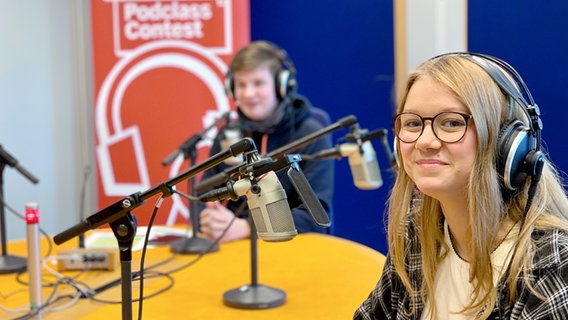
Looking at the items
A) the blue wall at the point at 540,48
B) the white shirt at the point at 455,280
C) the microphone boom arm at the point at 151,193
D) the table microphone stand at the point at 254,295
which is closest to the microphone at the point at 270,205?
the microphone boom arm at the point at 151,193

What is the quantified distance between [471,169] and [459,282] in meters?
0.24

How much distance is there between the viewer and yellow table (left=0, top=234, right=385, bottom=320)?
159 centimetres

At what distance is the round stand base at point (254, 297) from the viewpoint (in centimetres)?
162

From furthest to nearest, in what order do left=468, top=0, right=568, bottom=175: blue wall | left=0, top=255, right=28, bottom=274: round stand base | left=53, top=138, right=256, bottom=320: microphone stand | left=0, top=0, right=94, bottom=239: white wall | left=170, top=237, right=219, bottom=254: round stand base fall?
1. left=0, top=0, right=94, bottom=239: white wall
2. left=468, top=0, right=568, bottom=175: blue wall
3. left=170, top=237, right=219, bottom=254: round stand base
4. left=0, top=255, right=28, bottom=274: round stand base
5. left=53, top=138, right=256, bottom=320: microphone stand

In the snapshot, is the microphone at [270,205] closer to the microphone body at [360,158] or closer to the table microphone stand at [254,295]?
the table microphone stand at [254,295]

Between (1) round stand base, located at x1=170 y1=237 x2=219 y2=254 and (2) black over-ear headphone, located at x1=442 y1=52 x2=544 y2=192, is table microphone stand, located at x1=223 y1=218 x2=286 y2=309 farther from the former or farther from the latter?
(2) black over-ear headphone, located at x1=442 y1=52 x2=544 y2=192

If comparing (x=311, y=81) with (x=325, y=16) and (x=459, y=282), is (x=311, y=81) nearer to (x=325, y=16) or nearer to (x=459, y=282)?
(x=325, y=16)

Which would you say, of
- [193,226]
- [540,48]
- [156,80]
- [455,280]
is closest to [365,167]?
[455,280]

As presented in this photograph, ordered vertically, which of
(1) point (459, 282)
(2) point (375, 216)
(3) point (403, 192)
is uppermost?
(3) point (403, 192)

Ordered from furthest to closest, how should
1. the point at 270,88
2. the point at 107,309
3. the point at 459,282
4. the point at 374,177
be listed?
the point at 270,88 < the point at 374,177 < the point at 107,309 < the point at 459,282

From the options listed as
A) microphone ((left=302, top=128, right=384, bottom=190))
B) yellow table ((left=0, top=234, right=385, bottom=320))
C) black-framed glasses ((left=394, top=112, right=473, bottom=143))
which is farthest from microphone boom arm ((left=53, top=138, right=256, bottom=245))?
microphone ((left=302, top=128, right=384, bottom=190))

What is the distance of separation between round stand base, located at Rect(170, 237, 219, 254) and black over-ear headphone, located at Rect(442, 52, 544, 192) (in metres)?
1.20

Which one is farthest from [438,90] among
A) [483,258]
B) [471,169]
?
[483,258]

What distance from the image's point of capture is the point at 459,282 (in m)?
1.25
